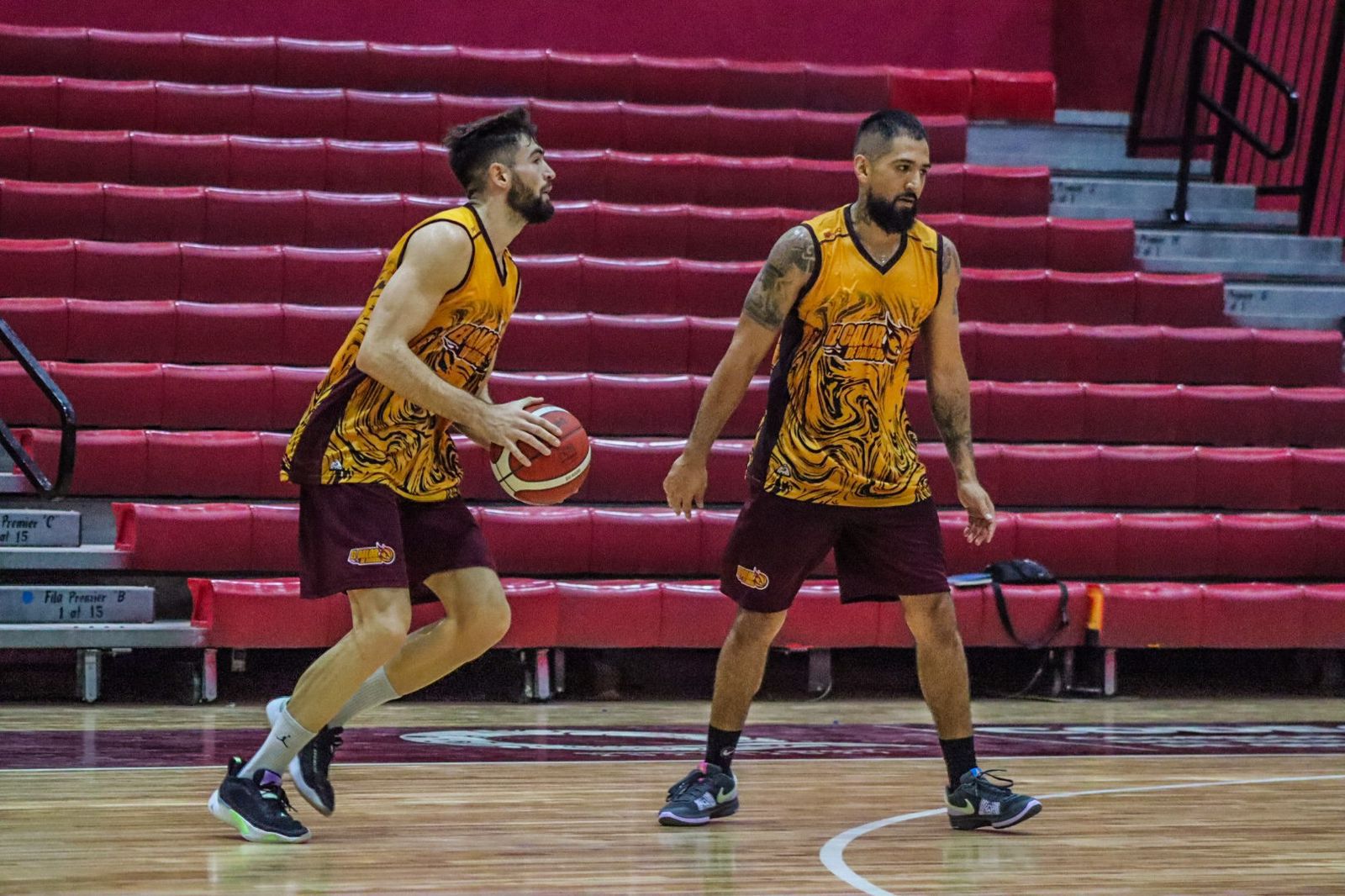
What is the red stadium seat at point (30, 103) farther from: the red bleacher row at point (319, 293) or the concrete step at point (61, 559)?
the concrete step at point (61, 559)

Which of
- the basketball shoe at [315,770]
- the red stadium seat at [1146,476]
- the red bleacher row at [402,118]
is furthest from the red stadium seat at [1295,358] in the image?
the basketball shoe at [315,770]

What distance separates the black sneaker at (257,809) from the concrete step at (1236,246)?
20.3 feet

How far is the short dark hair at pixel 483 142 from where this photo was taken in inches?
134

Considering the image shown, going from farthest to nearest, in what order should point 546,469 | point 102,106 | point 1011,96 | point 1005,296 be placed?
1. point 1011,96
2. point 102,106
3. point 1005,296
4. point 546,469

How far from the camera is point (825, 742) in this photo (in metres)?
4.98

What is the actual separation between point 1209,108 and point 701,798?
612cm

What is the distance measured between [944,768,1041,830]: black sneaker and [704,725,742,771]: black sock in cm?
46

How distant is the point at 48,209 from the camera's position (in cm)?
739

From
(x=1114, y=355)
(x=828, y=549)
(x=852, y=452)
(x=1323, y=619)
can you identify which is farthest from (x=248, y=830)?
(x=1114, y=355)

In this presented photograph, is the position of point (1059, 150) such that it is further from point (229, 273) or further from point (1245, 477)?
point (229, 273)

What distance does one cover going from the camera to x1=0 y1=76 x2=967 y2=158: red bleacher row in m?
8.07

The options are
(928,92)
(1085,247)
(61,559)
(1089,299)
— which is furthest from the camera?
(928,92)

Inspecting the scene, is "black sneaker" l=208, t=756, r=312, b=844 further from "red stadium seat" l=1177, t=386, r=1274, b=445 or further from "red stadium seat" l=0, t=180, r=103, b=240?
"red stadium seat" l=1177, t=386, r=1274, b=445

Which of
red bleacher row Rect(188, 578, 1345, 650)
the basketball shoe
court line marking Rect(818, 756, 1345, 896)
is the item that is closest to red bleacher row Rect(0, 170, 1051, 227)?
red bleacher row Rect(188, 578, 1345, 650)
